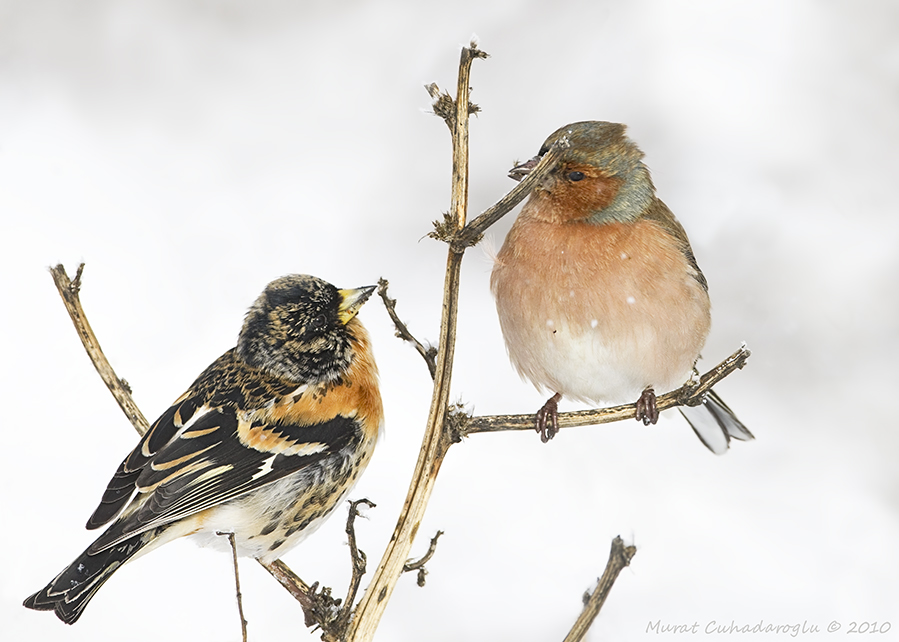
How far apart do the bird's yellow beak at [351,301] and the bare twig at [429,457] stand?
26cm

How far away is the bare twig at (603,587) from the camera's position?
1788 millimetres

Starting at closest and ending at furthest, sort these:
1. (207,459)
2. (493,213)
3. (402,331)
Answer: (493,213) → (402,331) → (207,459)

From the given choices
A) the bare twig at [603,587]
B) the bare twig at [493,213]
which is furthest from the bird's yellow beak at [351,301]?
the bare twig at [603,587]

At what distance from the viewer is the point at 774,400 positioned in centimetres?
359

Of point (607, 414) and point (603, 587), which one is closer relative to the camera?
point (607, 414)

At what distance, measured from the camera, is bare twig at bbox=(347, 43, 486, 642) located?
141 cm

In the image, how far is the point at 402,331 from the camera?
5.31 feet

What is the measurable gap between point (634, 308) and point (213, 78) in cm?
268

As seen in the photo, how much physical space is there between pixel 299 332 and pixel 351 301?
20cm

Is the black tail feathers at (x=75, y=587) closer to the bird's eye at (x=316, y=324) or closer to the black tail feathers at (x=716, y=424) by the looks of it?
the bird's eye at (x=316, y=324)

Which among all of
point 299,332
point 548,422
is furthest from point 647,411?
point 299,332

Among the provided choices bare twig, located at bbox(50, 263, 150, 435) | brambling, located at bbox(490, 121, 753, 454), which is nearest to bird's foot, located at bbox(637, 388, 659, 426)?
brambling, located at bbox(490, 121, 753, 454)

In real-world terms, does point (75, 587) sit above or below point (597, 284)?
below

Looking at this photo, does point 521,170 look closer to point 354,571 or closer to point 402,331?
point 402,331
